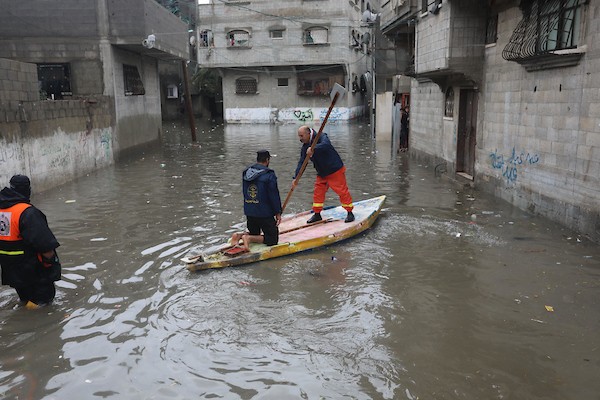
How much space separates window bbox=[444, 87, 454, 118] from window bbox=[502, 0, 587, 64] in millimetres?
3712

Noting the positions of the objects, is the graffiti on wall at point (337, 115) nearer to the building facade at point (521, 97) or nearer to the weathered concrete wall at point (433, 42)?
the building facade at point (521, 97)

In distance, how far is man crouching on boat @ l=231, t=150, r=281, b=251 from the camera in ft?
23.3

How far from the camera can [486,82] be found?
38.0 feet

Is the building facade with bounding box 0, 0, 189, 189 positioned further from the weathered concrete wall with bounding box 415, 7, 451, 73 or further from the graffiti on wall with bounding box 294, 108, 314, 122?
the graffiti on wall with bounding box 294, 108, 314, 122

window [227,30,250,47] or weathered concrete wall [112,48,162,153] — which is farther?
window [227,30,250,47]

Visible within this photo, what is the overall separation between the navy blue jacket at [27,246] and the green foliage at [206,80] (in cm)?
3930

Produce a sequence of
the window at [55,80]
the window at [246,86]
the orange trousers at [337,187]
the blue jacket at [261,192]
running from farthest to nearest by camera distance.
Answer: the window at [246,86]
the window at [55,80]
the orange trousers at [337,187]
the blue jacket at [261,192]

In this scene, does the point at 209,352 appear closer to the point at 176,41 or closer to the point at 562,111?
the point at 562,111

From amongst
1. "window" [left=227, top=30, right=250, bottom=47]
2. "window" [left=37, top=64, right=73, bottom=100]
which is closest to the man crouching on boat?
"window" [left=37, top=64, right=73, bottom=100]

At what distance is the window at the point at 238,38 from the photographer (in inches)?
1476

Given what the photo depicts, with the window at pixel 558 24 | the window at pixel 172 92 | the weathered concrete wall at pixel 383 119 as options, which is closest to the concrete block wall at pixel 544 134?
the window at pixel 558 24

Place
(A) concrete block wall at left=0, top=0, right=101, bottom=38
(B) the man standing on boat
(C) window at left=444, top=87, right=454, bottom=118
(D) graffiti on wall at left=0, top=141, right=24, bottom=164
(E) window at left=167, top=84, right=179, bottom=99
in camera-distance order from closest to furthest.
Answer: (B) the man standing on boat → (D) graffiti on wall at left=0, top=141, right=24, bottom=164 → (C) window at left=444, top=87, right=454, bottom=118 → (A) concrete block wall at left=0, top=0, right=101, bottom=38 → (E) window at left=167, top=84, right=179, bottom=99

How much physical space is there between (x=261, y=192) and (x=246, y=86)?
33297mm

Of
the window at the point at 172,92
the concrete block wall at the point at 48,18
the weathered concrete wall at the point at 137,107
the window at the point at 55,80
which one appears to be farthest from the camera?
the window at the point at 172,92
